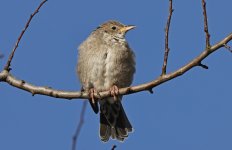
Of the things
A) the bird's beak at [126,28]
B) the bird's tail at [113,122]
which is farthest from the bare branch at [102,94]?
the bird's beak at [126,28]

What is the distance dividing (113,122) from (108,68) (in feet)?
4.62

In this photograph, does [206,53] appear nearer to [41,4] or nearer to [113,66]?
[41,4]

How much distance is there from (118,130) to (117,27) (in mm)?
1713

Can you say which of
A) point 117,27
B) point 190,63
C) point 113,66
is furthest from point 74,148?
point 117,27

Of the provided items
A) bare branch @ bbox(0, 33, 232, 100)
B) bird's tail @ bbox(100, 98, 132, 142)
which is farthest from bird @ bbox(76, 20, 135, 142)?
bare branch @ bbox(0, 33, 232, 100)

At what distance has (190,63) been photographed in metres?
4.12

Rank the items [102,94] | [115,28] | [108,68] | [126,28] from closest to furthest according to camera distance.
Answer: [102,94], [108,68], [126,28], [115,28]

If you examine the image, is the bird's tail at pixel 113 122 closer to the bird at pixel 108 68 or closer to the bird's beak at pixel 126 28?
the bird at pixel 108 68

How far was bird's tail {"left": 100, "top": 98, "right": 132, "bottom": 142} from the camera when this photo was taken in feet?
25.7

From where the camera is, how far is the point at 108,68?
694 centimetres

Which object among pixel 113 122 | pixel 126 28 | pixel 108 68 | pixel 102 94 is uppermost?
pixel 126 28

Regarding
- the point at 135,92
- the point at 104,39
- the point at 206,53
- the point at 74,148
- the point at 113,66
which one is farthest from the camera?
the point at 104,39

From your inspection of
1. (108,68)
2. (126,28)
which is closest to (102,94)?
(108,68)

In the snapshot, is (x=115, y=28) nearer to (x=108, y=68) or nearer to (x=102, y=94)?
(x=108, y=68)
